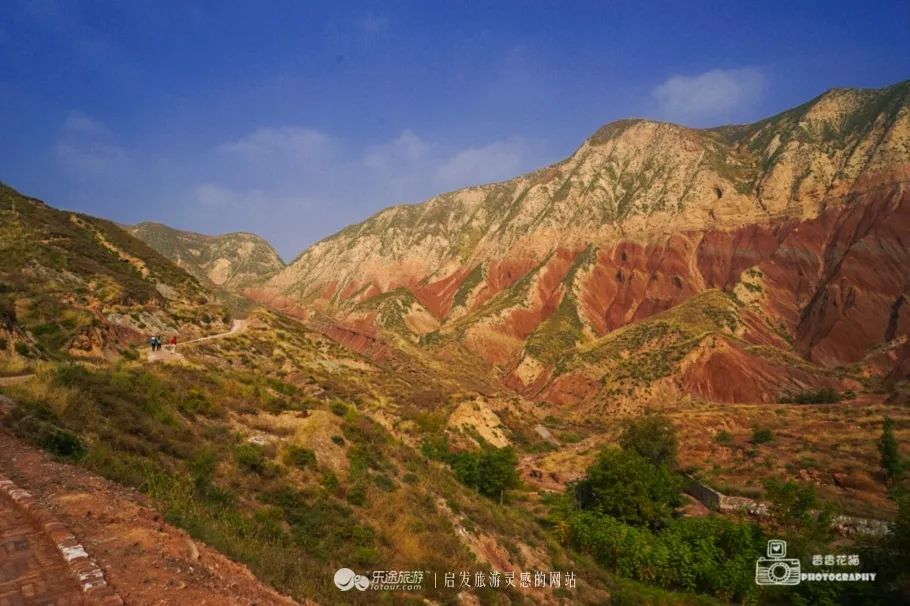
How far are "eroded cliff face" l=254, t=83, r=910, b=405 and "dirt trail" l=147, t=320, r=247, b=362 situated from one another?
5050cm

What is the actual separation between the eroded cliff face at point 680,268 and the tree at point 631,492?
154 feet

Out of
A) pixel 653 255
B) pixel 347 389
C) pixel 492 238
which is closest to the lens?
pixel 347 389

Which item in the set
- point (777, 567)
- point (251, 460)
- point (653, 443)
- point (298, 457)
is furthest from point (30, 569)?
point (653, 443)

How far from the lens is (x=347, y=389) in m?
43.8

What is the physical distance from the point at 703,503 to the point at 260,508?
32591mm

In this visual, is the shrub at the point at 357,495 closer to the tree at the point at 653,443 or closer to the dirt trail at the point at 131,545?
the dirt trail at the point at 131,545

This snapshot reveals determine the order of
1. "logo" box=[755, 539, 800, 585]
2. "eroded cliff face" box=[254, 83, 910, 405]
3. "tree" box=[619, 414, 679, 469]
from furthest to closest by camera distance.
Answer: "eroded cliff face" box=[254, 83, 910, 405] < "tree" box=[619, 414, 679, 469] < "logo" box=[755, 539, 800, 585]

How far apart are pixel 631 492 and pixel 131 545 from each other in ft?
87.8

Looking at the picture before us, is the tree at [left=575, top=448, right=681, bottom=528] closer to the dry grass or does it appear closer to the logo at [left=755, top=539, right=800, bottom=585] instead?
the logo at [left=755, top=539, right=800, bottom=585]

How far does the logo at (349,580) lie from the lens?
932 centimetres

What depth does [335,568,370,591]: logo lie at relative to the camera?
9.32m

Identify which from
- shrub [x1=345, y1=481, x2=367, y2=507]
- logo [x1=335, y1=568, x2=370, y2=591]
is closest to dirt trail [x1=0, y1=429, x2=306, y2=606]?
logo [x1=335, y1=568, x2=370, y2=591]

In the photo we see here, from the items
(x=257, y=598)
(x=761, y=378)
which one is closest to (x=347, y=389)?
(x=257, y=598)

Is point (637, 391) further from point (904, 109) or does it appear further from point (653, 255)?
point (904, 109)
